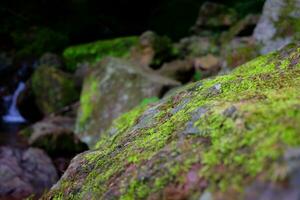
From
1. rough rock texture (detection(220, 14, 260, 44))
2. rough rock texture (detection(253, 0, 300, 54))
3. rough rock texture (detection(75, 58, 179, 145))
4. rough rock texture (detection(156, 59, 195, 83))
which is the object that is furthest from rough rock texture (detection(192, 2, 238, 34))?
rough rock texture (detection(253, 0, 300, 54))

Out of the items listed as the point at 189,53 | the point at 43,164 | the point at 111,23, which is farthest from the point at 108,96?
the point at 111,23

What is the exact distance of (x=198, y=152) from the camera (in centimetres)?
182

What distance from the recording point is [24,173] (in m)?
6.33

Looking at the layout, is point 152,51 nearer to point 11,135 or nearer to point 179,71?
point 179,71

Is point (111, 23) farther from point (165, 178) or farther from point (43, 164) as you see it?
point (165, 178)

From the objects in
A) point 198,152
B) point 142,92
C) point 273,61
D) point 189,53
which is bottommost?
point 189,53

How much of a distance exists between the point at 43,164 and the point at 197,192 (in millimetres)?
5639

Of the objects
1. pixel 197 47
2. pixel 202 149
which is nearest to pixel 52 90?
pixel 197 47

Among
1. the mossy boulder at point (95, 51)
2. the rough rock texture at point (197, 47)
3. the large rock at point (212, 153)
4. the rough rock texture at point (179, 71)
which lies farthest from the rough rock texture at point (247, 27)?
the large rock at point (212, 153)

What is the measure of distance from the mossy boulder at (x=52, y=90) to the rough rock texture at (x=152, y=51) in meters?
2.17

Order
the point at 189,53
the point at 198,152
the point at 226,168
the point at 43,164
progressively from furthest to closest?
the point at 189,53, the point at 43,164, the point at 198,152, the point at 226,168

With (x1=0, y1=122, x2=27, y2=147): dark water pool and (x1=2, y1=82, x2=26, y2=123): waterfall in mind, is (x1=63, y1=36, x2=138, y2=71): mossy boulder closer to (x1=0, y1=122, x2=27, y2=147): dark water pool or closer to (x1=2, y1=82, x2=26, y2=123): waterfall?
(x1=2, y1=82, x2=26, y2=123): waterfall

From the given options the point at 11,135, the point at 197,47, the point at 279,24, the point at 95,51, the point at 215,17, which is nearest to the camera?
the point at 279,24

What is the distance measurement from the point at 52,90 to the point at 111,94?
466 centimetres
